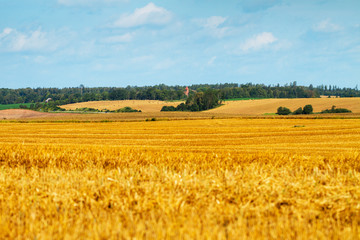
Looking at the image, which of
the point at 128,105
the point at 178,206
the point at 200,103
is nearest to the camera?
the point at 178,206

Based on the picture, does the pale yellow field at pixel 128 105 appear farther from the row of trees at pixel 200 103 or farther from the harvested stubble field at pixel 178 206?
the harvested stubble field at pixel 178 206

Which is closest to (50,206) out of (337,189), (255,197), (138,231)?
(138,231)

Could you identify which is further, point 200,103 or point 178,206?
point 200,103

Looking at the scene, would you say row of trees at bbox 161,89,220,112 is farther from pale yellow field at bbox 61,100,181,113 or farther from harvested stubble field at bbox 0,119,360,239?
harvested stubble field at bbox 0,119,360,239

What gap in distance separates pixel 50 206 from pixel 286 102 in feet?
310

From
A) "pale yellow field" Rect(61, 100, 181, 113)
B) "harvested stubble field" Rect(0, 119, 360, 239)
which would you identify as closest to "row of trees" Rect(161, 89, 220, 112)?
"pale yellow field" Rect(61, 100, 181, 113)

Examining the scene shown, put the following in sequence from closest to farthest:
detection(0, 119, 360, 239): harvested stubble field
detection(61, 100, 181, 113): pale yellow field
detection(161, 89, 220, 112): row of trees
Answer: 1. detection(0, 119, 360, 239): harvested stubble field
2. detection(161, 89, 220, 112): row of trees
3. detection(61, 100, 181, 113): pale yellow field

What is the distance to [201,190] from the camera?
21.6 ft

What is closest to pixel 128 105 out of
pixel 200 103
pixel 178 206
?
pixel 200 103

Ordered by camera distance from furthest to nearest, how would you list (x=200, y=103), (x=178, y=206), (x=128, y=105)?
(x=128, y=105) < (x=200, y=103) < (x=178, y=206)

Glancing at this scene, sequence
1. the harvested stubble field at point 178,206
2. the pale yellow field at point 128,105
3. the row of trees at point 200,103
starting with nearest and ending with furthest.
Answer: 1. the harvested stubble field at point 178,206
2. the row of trees at point 200,103
3. the pale yellow field at point 128,105

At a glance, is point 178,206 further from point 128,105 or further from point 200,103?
point 128,105

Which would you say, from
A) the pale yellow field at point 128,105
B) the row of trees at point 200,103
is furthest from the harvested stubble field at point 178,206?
the row of trees at point 200,103

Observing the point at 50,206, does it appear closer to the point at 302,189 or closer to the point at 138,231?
the point at 138,231
